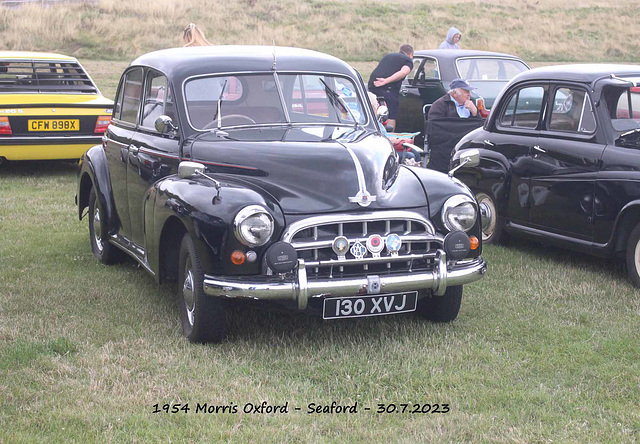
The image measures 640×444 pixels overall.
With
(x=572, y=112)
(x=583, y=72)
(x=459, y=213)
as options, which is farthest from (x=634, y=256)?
(x=459, y=213)

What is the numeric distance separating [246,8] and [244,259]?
37.3 m

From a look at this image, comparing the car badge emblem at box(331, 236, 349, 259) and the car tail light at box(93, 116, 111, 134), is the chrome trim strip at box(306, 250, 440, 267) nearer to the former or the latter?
the car badge emblem at box(331, 236, 349, 259)

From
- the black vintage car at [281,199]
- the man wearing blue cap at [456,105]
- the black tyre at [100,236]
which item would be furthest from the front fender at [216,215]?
the man wearing blue cap at [456,105]

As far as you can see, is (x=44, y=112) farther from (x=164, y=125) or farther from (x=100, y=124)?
(x=164, y=125)

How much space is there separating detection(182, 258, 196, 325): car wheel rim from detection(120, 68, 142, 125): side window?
1.87 m

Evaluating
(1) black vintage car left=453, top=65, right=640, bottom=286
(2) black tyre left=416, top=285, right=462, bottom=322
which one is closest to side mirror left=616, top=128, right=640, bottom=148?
(1) black vintage car left=453, top=65, right=640, bottom=286

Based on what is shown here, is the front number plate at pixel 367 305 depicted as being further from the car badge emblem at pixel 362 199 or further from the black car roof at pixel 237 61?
the black car roof at pixel 237 61

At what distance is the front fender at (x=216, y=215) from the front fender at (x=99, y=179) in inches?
71.0

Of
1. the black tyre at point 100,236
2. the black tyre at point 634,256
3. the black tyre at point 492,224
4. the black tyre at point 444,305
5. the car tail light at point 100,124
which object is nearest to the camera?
the black tyre at point 444,305

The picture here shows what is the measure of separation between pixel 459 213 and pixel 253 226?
4.25 ft

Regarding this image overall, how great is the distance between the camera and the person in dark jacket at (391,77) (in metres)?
12.6

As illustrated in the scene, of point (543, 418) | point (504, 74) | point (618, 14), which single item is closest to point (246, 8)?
point (618, 14)

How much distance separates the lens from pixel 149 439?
3854mm

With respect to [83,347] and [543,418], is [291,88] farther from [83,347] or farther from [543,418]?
[543,418]
